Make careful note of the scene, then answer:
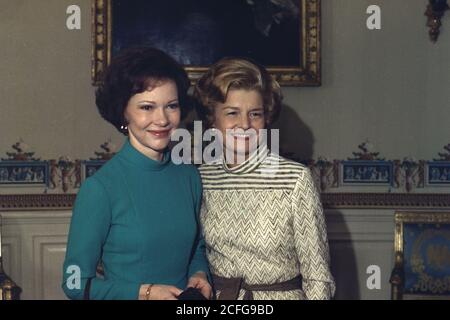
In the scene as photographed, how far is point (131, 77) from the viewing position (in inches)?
50.1

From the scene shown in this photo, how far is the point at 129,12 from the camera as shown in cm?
215

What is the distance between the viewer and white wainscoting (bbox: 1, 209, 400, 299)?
2.24 m

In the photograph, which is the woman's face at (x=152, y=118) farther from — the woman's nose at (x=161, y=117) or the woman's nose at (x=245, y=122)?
the woman's nose at (x=245, y=122)

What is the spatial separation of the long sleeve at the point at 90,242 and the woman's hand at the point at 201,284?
11 centimetres

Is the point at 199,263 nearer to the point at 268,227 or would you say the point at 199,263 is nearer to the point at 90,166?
the point at 268,227

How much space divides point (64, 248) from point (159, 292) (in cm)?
109

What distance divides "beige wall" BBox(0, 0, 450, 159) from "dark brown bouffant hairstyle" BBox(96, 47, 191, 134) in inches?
35.6

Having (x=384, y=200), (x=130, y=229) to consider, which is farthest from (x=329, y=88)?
(x=130, y=229)

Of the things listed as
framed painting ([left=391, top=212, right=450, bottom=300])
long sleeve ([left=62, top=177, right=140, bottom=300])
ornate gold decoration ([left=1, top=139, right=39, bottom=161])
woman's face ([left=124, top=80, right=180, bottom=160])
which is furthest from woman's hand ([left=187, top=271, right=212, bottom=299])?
ornate gold decoration ([left=1, top=139, right=39, bottom=161])

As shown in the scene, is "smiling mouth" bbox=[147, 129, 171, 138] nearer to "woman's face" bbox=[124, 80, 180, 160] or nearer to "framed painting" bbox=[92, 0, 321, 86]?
"woman's face" bbox=[124, 80, 180, 160]
